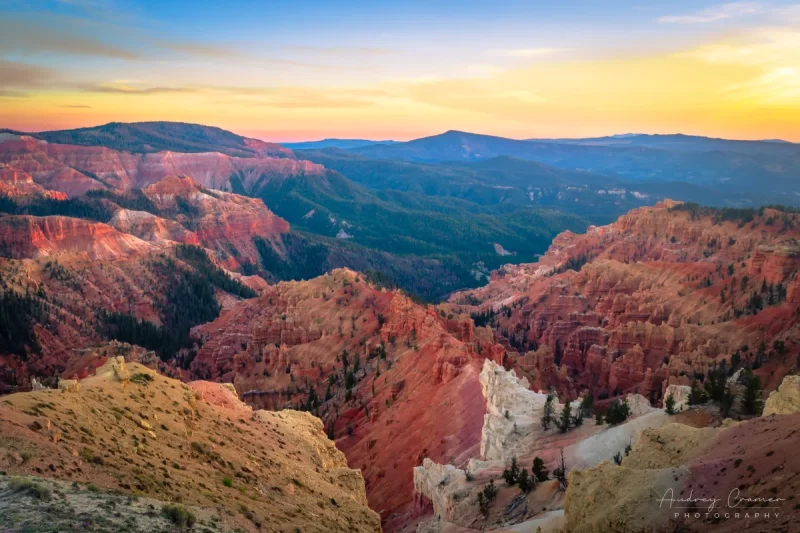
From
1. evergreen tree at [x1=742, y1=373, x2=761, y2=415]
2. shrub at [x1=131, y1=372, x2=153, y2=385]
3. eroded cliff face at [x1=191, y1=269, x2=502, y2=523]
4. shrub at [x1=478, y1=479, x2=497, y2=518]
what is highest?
shrub at [x1=131, y1=372, x2=153, y2=385]

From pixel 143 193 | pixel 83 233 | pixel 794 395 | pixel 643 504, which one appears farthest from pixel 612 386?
pixel 143 193

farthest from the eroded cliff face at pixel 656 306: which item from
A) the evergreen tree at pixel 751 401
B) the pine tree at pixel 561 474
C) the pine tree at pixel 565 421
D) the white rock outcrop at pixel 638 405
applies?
the pine tree at pixel 561 474

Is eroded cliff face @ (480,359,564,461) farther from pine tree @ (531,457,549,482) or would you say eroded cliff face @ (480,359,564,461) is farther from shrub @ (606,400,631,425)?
shrub @ (606,400,631,425)

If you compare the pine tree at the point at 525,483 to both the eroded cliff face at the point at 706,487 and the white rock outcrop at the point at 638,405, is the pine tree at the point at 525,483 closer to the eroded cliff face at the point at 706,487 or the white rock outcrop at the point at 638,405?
the eroded cliff face at the point at 706,487

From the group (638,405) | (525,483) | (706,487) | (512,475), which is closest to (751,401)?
(638,405)

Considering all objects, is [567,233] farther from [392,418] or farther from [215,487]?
[215,487]

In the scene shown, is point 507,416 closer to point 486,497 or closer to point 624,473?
point 486,497

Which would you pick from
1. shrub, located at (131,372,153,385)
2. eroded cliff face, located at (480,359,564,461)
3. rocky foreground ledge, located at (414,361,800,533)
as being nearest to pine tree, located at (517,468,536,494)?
rocky foreground ledge, located at (414,361,800,533)
